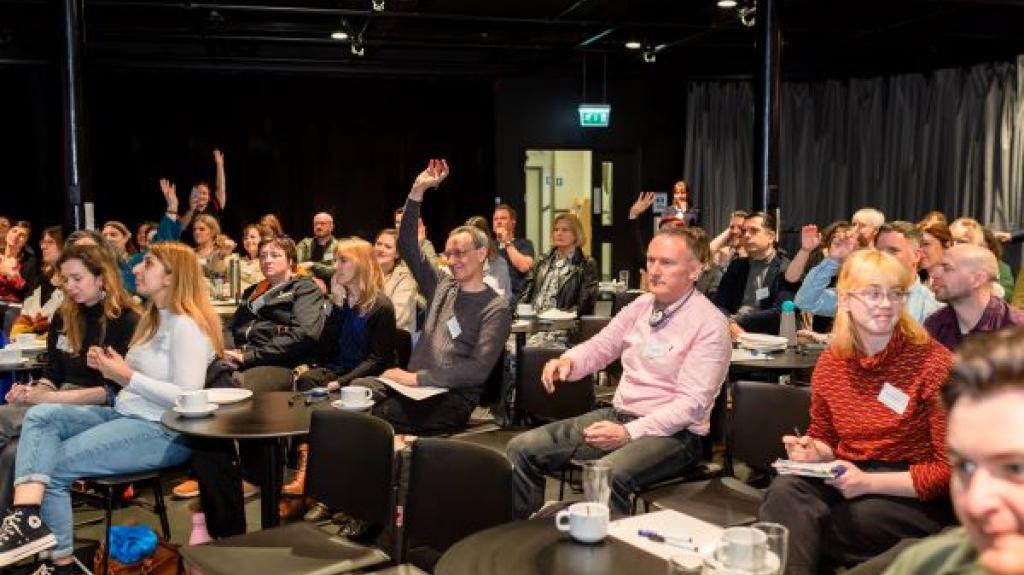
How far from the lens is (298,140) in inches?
521

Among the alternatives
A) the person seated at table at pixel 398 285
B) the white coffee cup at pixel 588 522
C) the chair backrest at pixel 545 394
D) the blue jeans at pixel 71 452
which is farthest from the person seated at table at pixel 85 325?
the white coffee cup at pixel 588 522

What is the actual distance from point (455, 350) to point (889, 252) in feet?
7.22

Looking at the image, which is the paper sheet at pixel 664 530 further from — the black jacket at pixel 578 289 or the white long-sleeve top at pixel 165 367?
the black jacket at pixel 578 289

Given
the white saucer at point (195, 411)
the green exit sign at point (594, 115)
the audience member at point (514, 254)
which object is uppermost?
the green exit sign at point (594, 115)

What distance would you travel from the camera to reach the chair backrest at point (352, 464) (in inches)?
111

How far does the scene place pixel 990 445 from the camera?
102 cm

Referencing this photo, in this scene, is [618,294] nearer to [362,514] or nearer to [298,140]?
[362,514]

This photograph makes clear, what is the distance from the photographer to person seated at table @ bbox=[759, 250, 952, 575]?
2656 mm

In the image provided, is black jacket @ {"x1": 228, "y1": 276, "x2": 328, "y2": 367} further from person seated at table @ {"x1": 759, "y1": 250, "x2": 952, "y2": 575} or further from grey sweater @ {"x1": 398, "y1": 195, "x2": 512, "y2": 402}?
person seated at table @ {"x1": 759, "y1": 250, "x2": 952, "y2": 575}

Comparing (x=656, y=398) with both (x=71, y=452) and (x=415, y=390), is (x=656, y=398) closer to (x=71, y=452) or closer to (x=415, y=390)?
(x=415, y=390)

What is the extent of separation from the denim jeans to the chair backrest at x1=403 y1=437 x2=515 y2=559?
2.36 ft

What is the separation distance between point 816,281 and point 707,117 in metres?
8.77

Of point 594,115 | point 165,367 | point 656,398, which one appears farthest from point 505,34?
point 656,398

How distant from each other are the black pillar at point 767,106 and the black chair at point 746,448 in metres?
4.62
